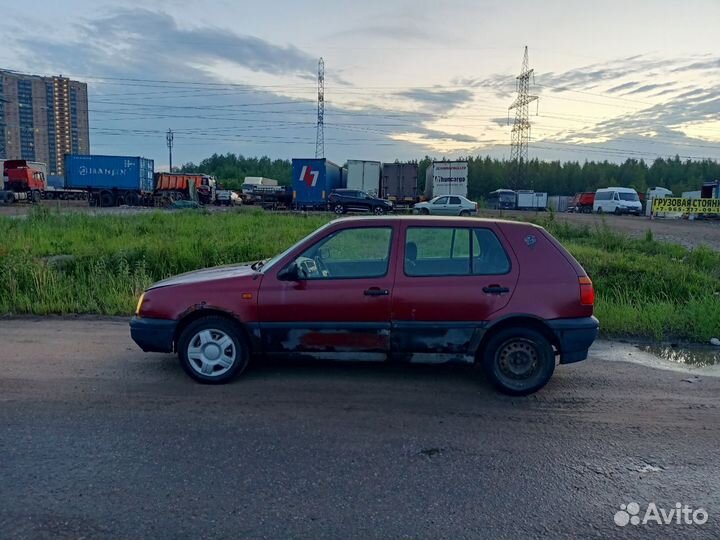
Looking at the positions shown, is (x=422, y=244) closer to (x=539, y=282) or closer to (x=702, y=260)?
(x=539, y=282)

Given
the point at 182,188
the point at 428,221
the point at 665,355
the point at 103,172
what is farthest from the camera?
the point at 182,188

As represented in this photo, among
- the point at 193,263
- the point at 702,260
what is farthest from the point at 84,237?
the point at 702,260

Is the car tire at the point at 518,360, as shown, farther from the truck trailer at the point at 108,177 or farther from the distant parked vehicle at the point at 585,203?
the distant parked vehicle at the point at 585,203

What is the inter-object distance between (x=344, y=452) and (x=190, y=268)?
7.61m

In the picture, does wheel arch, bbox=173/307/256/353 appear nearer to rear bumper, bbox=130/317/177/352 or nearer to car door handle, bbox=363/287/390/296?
rear bumper, bbox=130/317/177/352

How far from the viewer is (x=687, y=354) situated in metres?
6.32

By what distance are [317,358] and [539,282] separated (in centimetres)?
222

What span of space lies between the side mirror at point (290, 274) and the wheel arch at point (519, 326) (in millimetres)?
1837

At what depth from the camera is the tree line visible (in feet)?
326

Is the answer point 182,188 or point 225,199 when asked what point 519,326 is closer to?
point 182,188

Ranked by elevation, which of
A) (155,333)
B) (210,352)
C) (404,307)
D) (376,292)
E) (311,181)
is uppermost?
(311,181)

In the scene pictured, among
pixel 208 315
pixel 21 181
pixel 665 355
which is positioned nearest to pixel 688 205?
pixel 665 355

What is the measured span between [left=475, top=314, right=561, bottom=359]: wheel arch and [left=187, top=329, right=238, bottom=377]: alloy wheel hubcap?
2.37 m

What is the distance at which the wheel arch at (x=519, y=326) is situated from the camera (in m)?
4.64
